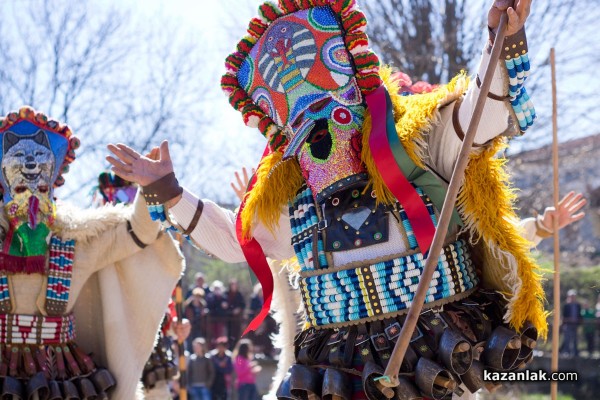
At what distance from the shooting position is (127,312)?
5.61 meters

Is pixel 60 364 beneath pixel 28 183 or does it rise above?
beneath

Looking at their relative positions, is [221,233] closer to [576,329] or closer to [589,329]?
[576,329]

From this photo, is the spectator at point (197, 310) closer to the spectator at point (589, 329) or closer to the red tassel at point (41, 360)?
the spectator at point (589, 329)

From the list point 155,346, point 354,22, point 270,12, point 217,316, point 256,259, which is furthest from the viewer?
point 217,316

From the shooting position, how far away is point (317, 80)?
358cm

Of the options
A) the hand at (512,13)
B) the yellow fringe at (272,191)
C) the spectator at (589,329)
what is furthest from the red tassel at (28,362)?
the spectator at (589,329)

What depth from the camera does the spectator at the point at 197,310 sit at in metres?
10.7

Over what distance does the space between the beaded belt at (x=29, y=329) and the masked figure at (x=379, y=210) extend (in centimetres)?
179

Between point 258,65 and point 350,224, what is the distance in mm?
718

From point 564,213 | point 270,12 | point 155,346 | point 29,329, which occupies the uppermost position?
point 270,12

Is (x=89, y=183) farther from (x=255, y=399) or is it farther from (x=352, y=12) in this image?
(x=352, y=12)

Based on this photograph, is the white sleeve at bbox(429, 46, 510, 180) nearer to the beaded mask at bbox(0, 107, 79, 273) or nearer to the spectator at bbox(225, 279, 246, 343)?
the beaded mask at bbox(0, 107, 79, 273)

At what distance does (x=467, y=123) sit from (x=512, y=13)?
1.42 ft

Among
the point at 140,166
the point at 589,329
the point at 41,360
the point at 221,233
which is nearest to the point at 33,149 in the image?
the point at 41,360
